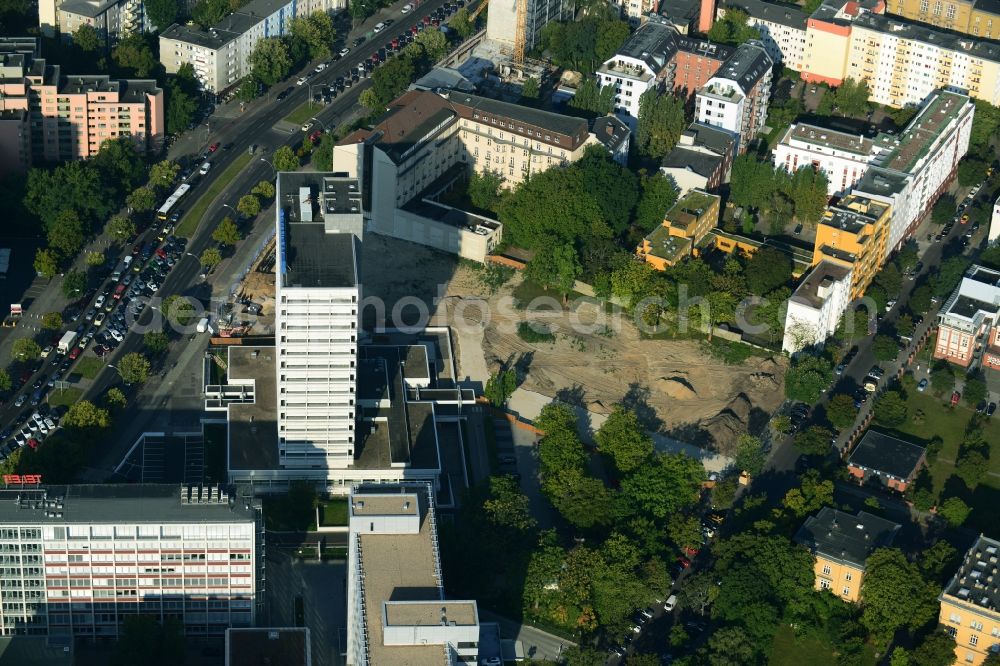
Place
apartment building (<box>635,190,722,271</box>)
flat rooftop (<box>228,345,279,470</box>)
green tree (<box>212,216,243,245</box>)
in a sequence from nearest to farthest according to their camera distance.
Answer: flat rooftop (<box>228,345,279,470</box>), apartment building (<box>635,190,722,271</box>), green tree (<box>212,216,243,245</box>)

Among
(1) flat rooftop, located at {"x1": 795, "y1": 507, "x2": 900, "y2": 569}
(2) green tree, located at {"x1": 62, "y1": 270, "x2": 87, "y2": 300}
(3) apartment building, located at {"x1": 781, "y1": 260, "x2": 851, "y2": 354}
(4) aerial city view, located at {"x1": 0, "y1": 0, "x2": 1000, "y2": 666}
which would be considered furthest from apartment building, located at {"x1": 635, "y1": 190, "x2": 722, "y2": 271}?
(2) green tree, located at {"x1": 62, "y1": 270, "x2": 87, "y2": 300}

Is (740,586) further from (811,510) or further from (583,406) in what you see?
(583,406)

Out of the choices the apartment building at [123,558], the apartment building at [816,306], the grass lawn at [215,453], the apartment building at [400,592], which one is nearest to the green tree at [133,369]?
the grass lawn at [215,453]

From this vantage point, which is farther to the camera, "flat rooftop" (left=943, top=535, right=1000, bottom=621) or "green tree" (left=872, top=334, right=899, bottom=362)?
"green tree" (left=872, top=334, right=899, bottom=362)

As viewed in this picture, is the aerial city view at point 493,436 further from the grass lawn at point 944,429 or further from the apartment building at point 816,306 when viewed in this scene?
the apartment building at point 816,306

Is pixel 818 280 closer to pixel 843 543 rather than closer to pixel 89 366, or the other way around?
pixel 843 543

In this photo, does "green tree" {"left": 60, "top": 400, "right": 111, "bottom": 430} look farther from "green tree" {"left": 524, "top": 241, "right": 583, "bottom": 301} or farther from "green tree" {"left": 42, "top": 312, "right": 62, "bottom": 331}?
"green tree" {"left": 524, "top": 241, "right": 583, "bottom": 301}

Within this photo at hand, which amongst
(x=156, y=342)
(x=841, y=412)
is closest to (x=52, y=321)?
(x=156, y=342)
